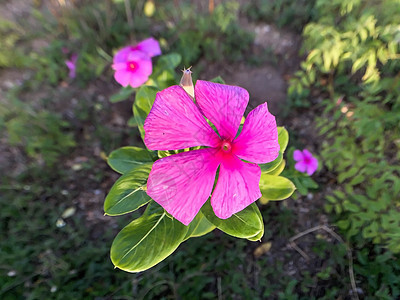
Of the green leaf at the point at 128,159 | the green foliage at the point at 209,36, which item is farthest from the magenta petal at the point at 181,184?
the green foliage at the point at 209,36

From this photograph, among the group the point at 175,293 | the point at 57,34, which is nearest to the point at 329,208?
the point at 175,293

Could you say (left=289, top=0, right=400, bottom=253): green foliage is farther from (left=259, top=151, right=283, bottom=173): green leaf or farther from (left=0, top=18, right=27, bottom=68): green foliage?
(left=0, top=18, right=27, bottom=68): green foliage

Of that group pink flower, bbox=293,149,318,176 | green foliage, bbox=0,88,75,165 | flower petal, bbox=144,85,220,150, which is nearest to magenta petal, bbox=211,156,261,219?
flower petal, bbox=144,85,220,150

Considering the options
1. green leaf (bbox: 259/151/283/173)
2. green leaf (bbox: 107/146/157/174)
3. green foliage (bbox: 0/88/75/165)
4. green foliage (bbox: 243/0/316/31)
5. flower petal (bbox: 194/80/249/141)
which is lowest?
green foliage (bbox: 0/88/75/165)

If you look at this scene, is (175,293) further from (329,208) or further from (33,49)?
(33,49)

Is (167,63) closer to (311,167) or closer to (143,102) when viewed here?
(143,102)

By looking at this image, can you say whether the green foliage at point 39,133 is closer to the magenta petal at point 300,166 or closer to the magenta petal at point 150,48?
the magenta petal at point 150,48
